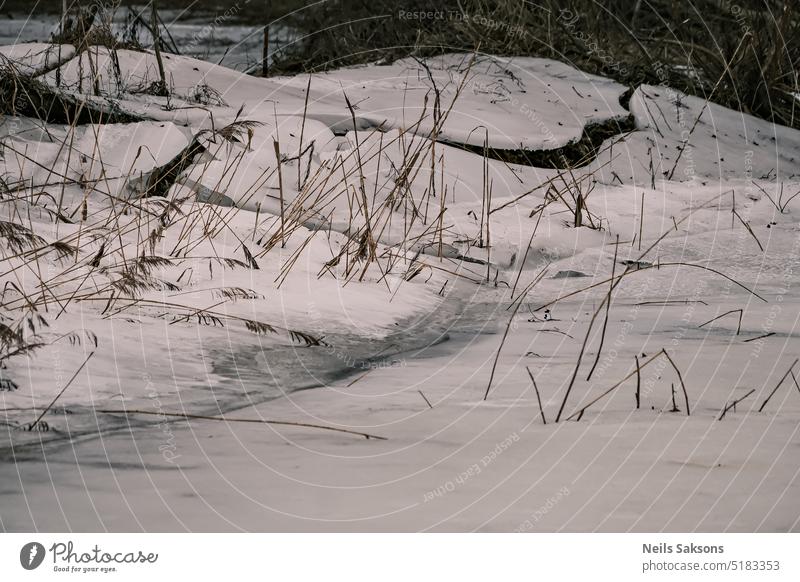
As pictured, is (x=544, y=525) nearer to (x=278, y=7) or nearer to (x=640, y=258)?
(x=640, y=258)

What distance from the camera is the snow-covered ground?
1669mm

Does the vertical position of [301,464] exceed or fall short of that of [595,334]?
it exceeds it

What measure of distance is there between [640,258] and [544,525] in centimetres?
204

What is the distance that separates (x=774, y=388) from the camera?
7.15ft

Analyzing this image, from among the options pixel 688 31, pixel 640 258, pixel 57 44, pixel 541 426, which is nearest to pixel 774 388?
pixel 541 426

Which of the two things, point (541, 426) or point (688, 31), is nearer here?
point (541, 426)

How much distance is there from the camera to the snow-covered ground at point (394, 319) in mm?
1669

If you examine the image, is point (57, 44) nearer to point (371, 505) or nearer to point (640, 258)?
point (640, 258)

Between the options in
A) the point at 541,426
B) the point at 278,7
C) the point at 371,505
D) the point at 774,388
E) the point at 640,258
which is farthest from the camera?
the point at 278,7

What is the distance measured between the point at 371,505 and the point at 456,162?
2679mm

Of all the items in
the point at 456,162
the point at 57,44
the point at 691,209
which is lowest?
the point at 691,209

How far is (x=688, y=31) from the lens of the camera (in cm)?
666

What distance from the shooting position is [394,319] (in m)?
2.85
